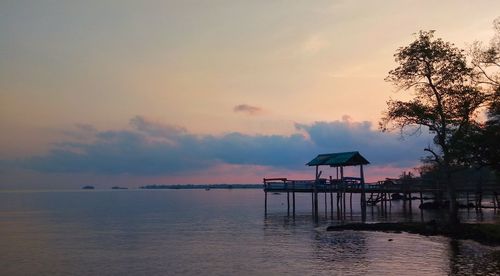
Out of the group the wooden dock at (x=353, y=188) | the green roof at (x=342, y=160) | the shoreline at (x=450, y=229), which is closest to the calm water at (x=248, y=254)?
the shoreline at (x=450, y=229)

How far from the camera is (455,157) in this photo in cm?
3766

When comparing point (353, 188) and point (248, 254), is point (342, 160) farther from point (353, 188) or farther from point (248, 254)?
point (248, 254)

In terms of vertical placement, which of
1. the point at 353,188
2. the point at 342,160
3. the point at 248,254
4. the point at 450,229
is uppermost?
the point at 342,160

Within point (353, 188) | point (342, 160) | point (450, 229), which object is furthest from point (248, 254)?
point (353, 188)

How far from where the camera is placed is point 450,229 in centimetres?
3844

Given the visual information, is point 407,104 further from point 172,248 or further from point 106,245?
point 106,245

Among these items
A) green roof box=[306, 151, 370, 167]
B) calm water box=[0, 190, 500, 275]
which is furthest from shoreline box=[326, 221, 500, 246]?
green roof box=[306, 151, 370, 167]

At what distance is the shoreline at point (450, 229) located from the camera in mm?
34312

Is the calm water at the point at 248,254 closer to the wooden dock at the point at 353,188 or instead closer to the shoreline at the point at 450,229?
the shoreline at the point at 450,229

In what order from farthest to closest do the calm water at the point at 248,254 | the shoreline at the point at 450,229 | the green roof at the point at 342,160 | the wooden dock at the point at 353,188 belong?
the wooden dock at the point at 353,188 → the green roof at the point at 342,160 → the shoreline at the point at 450,229 → the calm water at the point at 248,254

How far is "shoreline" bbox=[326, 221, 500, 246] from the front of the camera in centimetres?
3431

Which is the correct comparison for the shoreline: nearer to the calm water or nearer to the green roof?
the calm water

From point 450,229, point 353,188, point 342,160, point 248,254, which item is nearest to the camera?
point 248,254

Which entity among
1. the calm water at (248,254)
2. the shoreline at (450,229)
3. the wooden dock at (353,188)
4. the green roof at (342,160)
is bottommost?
the calm water at (248,254)
